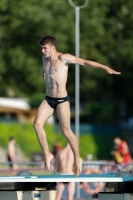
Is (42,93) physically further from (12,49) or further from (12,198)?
(12,198)

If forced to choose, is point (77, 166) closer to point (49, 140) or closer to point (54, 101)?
point (54, 101)

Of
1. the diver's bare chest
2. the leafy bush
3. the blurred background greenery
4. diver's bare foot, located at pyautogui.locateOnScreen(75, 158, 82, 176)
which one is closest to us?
the diver's bare chest

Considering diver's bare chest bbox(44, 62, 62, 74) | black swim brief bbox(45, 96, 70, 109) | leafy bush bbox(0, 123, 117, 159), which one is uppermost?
diver's bare chest bbox(44, 62, 62, 74)

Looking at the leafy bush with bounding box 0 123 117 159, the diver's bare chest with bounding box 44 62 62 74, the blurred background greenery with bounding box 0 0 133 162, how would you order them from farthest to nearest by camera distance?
the blurred background greenery with bounding box 0 0 133 162 → the leafy bush with bounding box 0 123 117 159 → the diver's bare chest with bounding box 44 62 62 74

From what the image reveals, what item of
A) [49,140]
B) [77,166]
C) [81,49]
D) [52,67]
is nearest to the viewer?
[52,67]

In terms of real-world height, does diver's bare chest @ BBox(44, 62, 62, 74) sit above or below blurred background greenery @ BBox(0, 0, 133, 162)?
above

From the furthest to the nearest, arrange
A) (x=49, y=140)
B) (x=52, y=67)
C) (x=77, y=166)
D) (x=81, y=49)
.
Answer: (x=81, y=49) → (x=49, y=140) → (x=77, y=166) → (x=52, y=67)

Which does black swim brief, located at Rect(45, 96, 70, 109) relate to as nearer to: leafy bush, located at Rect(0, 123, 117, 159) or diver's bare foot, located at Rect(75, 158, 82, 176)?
diver's bare foot, located at Rect(75, 158, 82, 176)

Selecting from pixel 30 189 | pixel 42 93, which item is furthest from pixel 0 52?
pixel 30 189

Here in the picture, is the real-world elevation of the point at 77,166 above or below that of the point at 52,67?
below

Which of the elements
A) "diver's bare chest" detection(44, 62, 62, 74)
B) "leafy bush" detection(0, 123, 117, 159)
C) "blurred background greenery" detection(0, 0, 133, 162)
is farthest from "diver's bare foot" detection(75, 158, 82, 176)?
"blurred background greenery" detection(0, 0, 133, 162)

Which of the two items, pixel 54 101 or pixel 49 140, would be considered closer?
pixel 54 101

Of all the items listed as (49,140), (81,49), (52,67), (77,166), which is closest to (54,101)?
(52,67)

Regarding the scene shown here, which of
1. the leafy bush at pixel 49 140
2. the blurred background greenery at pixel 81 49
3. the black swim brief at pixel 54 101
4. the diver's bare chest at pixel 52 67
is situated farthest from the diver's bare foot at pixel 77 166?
the blurred background greenery at pixel 81 49
